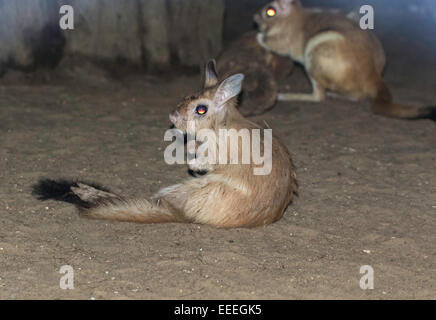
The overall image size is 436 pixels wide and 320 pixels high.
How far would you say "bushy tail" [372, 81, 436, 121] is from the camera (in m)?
7.71

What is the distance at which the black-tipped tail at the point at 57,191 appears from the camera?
5.38 metres

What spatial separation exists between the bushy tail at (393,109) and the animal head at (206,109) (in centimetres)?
301

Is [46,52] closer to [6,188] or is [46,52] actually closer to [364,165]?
[6,188]

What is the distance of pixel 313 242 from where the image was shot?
5047mm

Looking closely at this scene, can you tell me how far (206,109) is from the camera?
5.57m

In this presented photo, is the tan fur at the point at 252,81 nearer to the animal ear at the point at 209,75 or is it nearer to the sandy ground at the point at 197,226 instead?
the sandy ground at the point at 197,226

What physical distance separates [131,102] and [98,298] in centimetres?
429

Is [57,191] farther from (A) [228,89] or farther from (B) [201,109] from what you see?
(A) [228,89]

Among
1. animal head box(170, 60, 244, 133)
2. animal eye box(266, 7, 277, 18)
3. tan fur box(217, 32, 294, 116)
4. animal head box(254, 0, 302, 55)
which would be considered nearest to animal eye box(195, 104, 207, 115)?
animal head box(170, 60, 244, 133)

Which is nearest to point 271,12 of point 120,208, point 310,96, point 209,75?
point 310,96

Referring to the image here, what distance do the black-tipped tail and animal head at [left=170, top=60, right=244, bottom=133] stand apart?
88 centimetres

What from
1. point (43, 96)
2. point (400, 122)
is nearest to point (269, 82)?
point (400, 122)

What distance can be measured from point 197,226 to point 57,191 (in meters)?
1.21

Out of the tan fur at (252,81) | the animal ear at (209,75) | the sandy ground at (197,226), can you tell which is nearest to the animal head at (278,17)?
the tan fur at (252,81)
